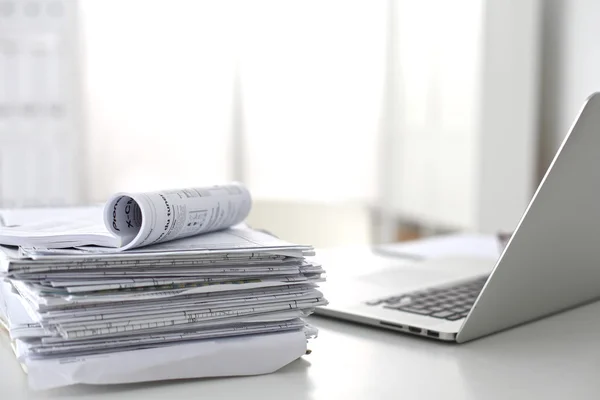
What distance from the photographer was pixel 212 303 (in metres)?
0.68

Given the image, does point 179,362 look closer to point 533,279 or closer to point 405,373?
point 405,373

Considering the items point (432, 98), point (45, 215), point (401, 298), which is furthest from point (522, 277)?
point (432, 98)

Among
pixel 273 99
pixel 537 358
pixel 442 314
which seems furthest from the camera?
pixel 273 99

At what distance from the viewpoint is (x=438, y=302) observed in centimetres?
91

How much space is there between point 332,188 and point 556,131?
4.78 ft

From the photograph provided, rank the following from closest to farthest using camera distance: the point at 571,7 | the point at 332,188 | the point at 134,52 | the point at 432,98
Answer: the point at 571,7
the point at 432,98
the point at 134,52
the point at 332,188

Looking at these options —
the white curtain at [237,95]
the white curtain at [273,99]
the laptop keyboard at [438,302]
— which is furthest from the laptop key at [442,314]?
the white curtain at [237,95]

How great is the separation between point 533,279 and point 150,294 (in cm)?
41

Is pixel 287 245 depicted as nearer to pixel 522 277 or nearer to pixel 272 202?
pixel 522 277

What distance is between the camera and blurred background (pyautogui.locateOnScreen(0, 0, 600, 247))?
279 centimetres

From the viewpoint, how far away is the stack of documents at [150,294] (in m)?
0.62

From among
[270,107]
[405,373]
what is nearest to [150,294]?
[405,373]

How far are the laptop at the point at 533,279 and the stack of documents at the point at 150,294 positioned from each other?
0.56 ft

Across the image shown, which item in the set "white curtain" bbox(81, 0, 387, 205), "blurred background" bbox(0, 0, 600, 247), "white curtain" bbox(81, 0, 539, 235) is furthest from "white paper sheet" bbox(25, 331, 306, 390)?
"white curtain" bbox(81, 0, 387, 205)
